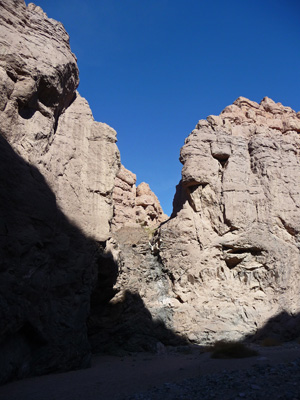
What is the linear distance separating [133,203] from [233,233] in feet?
46.4

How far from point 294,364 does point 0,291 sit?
7.60 meters

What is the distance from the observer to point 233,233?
1850cm

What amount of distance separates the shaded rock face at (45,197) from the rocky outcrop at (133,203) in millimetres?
12526

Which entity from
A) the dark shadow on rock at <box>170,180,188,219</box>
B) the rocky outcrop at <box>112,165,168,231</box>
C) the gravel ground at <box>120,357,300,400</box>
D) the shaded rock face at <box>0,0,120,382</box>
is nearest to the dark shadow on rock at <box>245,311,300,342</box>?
the gravel ground at <box>120,357,300,400</box>

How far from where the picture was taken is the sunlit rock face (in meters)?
16.6

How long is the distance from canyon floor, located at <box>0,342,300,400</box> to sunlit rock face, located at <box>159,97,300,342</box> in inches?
268

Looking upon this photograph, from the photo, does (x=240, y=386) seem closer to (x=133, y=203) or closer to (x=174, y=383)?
(x=174, y=383)

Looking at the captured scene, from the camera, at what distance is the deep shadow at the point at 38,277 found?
26.0ft

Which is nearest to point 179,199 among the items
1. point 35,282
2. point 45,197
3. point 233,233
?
point 233,233

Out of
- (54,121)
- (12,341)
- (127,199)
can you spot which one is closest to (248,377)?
(12,341)

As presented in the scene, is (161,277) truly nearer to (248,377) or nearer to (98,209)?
(98,209)

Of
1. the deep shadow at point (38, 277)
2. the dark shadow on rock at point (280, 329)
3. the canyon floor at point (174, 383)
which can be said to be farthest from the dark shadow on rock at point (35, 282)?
the dark shadow on rock at point (280, 329)

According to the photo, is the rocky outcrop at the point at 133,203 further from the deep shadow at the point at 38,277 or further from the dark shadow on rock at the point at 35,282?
the dark shadow on rock at the point at 35,282

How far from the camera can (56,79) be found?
37.9 feet
